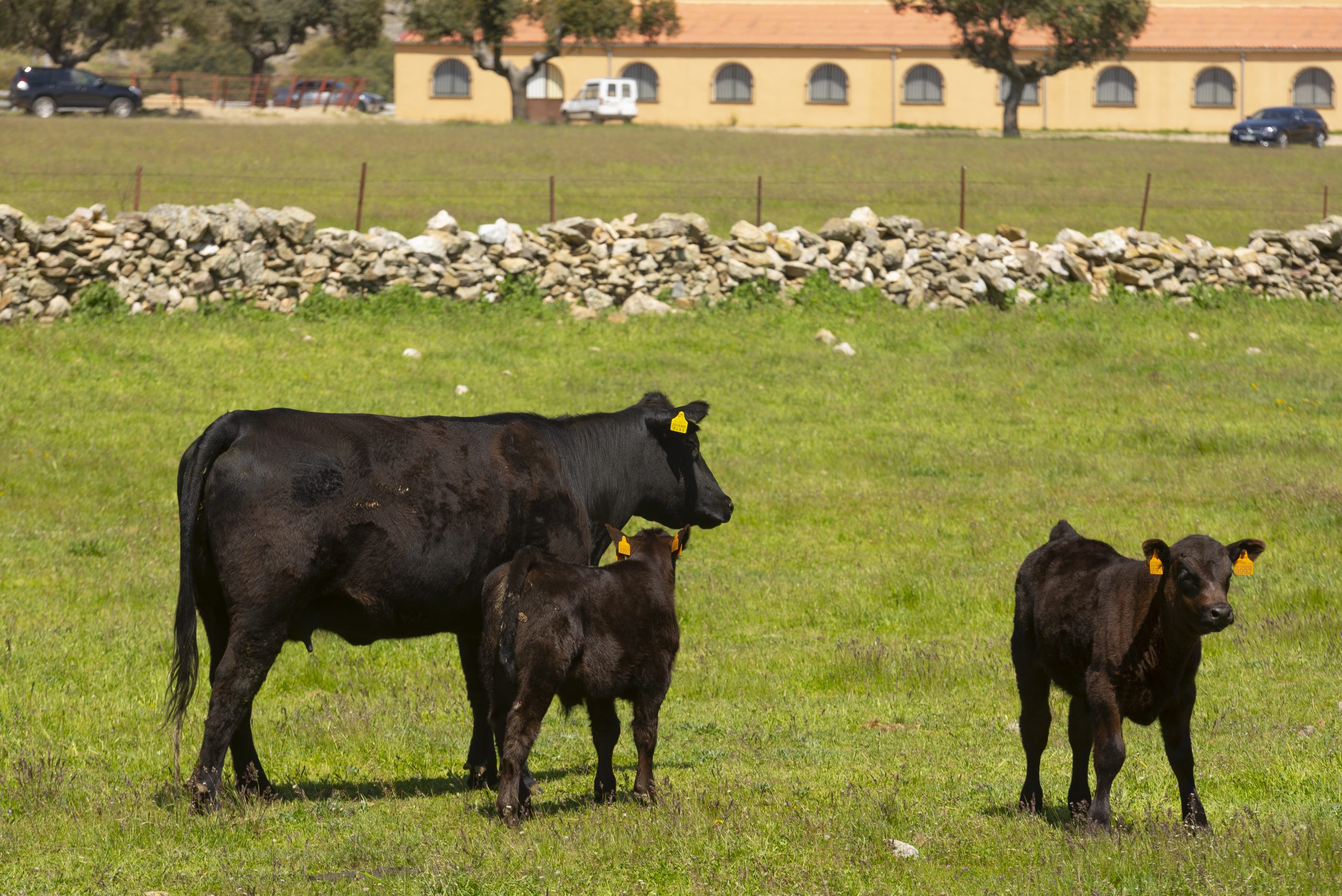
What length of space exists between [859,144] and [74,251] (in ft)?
111

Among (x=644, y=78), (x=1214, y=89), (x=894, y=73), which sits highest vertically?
(x=644, y=78)

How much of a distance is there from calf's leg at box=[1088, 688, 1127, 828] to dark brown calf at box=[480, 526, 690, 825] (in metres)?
1.99

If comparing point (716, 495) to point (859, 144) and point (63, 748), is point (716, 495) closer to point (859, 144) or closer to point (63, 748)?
point (63, 748)

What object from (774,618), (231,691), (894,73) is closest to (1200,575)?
(231,691)

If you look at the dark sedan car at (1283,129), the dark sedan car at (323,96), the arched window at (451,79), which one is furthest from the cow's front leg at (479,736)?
the arched window at (451,79)

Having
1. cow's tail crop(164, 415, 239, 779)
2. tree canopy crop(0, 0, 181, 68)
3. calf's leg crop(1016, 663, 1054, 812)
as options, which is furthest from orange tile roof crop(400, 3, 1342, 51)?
calf's leg crop(1016, 663, 1054, 812)

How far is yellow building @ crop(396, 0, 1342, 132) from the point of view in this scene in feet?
241

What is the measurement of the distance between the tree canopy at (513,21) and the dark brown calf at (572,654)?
211ft

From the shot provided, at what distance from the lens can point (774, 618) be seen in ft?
37.9

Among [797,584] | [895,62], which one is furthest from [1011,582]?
[895,62]

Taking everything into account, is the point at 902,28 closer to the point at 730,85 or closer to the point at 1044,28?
the point at 730,85

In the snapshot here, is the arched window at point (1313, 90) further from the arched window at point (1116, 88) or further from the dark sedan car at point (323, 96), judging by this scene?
the dark sedan car at point (323, 96)

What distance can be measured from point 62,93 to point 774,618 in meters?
54.3

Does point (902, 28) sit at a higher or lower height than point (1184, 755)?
higher
